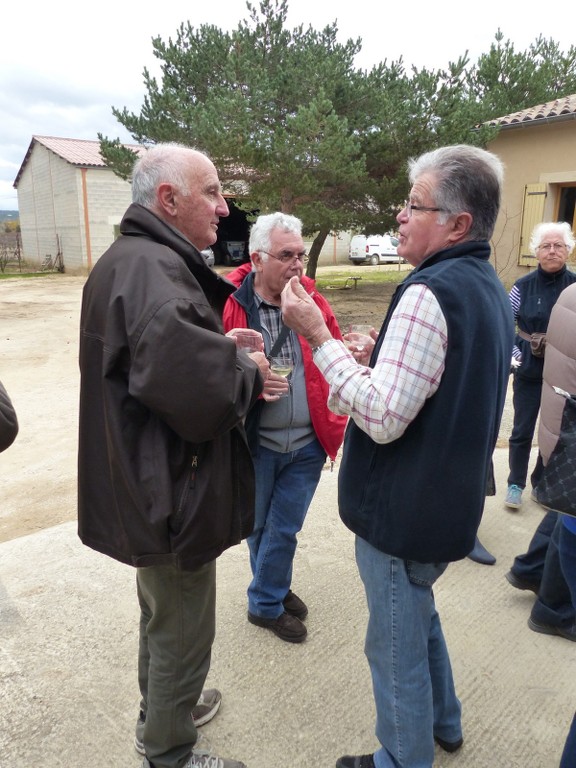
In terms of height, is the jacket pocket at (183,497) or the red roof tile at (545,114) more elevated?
the red roof tile at (545,114)

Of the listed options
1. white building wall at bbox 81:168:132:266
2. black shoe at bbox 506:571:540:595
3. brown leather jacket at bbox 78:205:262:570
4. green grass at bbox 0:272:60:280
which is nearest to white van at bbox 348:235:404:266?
white building wall at bbox 81:168:132:266

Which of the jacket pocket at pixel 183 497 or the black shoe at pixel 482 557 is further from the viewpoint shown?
the black shoe at pixel 482 557

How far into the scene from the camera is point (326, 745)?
82.3 inches

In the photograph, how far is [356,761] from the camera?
1.96 meters

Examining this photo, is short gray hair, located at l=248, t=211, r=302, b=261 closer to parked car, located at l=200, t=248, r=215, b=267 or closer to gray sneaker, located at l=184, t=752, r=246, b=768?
parked car, located at l=200, t=248, r=215, b=267

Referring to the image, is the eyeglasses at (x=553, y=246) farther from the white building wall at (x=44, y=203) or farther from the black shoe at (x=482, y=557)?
the white building wall at (x=44, y=203)

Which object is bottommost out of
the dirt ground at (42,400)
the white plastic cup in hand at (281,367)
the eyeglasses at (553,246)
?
the dirt ground at (42,400)

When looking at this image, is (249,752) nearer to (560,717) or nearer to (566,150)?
(560,717)

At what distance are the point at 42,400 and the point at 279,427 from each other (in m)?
5.29

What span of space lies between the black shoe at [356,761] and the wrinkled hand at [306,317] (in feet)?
4.69

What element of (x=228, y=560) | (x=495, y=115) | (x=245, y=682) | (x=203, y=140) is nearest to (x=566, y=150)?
(x=495, y=115)

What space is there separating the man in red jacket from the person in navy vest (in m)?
0.85

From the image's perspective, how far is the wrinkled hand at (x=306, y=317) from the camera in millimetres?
1652

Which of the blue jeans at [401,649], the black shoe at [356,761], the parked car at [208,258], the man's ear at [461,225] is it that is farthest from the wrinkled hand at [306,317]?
the black shoe at [356,761]
